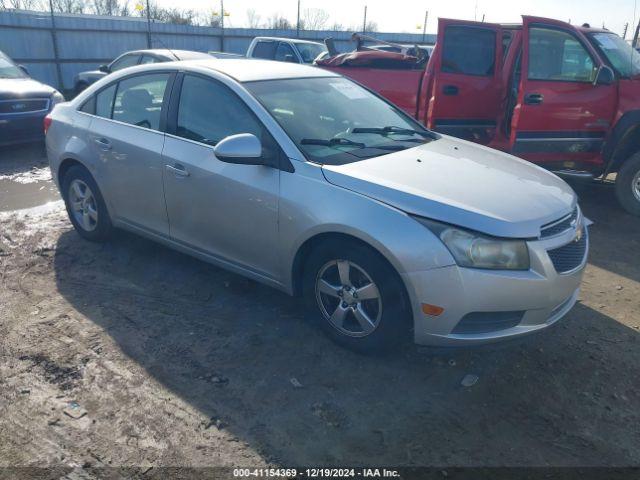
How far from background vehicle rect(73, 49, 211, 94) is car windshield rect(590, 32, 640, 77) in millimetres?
6048

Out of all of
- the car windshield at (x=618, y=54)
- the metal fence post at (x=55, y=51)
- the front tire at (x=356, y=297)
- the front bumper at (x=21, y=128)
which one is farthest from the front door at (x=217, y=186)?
the metal fence post at (x=55, y=51)

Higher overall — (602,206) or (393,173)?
(393,173)

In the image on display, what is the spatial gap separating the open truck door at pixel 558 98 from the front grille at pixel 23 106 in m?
7.50

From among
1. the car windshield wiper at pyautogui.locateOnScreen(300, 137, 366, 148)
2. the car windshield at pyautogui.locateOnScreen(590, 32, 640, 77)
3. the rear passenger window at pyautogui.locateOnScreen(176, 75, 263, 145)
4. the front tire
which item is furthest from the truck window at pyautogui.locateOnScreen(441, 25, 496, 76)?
the front tire

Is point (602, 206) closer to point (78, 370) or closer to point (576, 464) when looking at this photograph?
point (576, 464)

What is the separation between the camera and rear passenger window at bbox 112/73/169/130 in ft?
13.8

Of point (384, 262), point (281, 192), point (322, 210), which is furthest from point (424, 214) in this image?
point (281, 192)

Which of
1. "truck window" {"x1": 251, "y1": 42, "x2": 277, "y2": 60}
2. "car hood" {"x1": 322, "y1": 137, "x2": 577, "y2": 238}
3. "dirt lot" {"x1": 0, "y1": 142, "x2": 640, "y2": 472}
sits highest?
"truck window" {"x1": 251, "y1": 42, "x2": 277, "y2": 60}

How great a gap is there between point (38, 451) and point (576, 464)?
2641 millimetres

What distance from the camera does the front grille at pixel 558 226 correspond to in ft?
10.1

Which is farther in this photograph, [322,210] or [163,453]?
[322,210]

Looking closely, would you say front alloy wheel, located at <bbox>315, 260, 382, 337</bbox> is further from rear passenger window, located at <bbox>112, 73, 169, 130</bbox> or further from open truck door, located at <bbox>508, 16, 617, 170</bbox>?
open truck door, located at <bbox>508, 16, 617, 170</bbox>

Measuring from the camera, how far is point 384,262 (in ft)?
10.0

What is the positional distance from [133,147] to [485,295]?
2.93m
